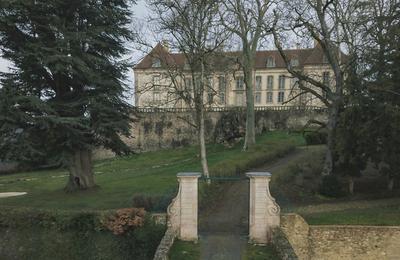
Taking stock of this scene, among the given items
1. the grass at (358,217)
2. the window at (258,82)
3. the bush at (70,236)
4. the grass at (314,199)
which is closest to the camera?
the bush at (70,236)

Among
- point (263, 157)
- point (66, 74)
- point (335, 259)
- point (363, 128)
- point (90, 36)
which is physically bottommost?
point (335, 259)

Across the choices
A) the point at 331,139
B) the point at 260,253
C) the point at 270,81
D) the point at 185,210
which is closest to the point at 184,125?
the point at 331,139

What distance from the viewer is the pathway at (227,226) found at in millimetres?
13000

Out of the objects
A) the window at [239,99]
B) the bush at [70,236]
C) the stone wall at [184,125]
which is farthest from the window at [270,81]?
the bush at [70,236]

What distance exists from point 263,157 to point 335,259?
14.1 meters

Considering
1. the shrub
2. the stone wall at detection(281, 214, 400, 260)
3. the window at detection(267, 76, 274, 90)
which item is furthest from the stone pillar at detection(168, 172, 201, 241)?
the window at detection(267, 76, 274, 90)

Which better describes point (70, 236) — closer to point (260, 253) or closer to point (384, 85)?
point (260, 253)

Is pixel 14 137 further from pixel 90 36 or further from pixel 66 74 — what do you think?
pixel 90 36

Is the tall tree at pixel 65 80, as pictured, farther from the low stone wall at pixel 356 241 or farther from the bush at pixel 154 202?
the low stone wall at pixel 356 241

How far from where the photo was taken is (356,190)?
25.4m

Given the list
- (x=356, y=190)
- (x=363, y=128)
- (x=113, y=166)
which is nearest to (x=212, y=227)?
(x=363, y=128)

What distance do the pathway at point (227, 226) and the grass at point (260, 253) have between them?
0.18 meters

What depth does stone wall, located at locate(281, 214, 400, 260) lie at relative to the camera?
15.0m

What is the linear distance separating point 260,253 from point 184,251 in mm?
2071
